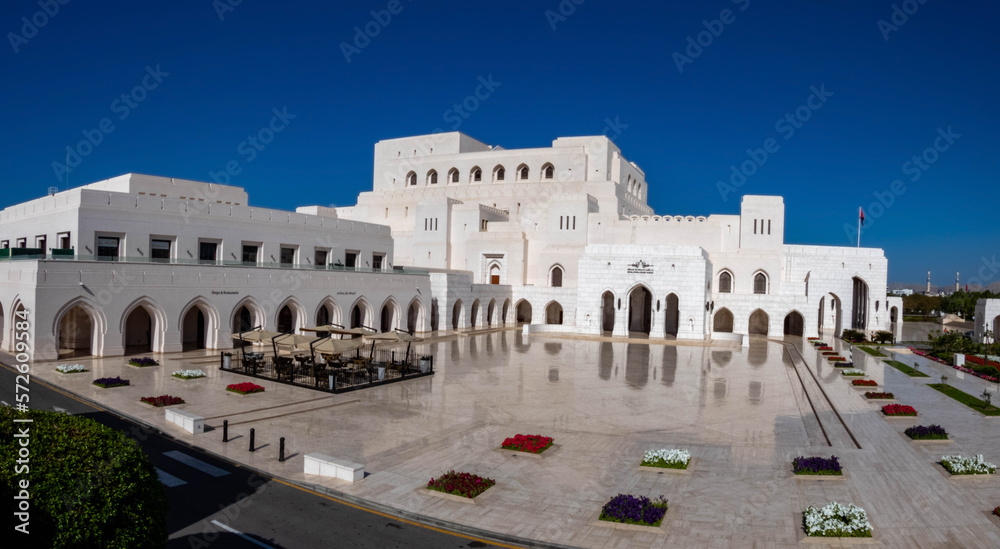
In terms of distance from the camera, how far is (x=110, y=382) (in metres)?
23.7

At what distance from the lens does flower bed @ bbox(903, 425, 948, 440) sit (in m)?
18.7

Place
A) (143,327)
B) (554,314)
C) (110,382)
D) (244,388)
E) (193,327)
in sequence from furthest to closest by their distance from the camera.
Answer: (554,314)
(193,327)
(143,327)
(110,382)
(244,388)

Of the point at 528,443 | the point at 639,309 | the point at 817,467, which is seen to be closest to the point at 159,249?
the point at 528,443

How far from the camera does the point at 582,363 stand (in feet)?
115

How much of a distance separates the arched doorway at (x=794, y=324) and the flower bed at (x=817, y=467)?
47.8 m

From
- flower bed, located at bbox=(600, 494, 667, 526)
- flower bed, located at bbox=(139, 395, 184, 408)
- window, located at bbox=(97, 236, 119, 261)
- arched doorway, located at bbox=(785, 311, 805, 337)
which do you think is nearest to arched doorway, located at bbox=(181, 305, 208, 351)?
window, located at bbox=(97, 236, 119, 261)

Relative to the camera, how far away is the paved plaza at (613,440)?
12.3 meters

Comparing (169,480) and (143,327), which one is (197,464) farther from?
(143,327)

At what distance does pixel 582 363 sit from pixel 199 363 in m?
21.2

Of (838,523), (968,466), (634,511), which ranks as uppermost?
(968,466)

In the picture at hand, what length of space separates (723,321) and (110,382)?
5413 cm

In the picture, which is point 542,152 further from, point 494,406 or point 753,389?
point 494,406

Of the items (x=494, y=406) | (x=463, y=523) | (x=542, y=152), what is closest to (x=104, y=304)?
(x=494, y=406)

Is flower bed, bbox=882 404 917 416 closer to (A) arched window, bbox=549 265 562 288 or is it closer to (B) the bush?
(B) the bush
